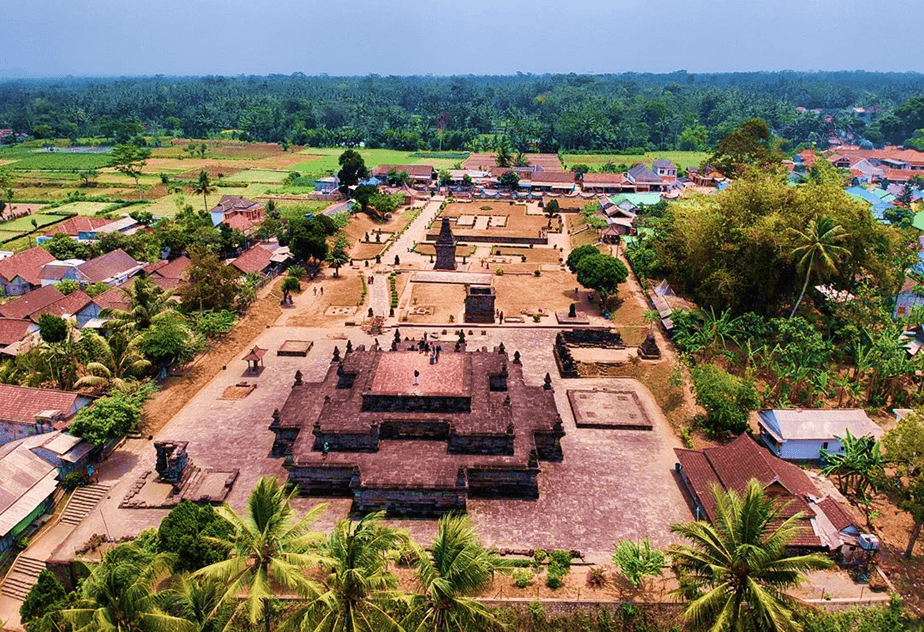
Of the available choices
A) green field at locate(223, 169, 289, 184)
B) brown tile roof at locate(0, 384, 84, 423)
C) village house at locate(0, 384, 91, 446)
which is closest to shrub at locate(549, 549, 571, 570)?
village house at locate(0, 384, 91, 446)

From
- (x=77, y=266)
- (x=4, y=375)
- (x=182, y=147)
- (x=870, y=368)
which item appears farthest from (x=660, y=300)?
(x=182, y=147)

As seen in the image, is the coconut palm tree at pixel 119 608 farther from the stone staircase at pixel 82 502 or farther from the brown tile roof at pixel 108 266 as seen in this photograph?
the brown tile roof at pixel 108 266

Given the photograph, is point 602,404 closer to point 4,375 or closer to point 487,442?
point 487,442

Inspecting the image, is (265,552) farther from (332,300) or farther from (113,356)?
(332,300)

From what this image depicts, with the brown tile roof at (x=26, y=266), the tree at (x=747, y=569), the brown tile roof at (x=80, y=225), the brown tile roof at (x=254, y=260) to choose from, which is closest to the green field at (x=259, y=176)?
the brown tile roof at (x=80, y=225)

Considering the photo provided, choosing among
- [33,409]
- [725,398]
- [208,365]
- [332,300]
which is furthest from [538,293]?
[33,409]
